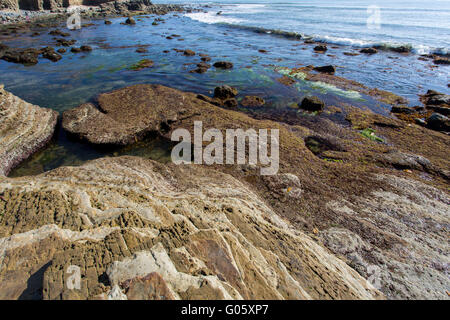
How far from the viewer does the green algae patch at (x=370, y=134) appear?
9.38 m

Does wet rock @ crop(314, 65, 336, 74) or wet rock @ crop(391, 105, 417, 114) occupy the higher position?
wet rock @ crop(314, 65, 336, 74)

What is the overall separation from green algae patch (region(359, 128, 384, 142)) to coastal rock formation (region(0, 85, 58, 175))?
1386cm

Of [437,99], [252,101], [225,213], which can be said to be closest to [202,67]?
[252,101]

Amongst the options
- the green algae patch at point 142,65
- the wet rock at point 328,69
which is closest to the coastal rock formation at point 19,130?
the green algae patch at point 142,65

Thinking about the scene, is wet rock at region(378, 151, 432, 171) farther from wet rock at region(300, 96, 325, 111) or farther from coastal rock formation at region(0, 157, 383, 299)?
coastal rock formation at region(0, 157, 383, 299)

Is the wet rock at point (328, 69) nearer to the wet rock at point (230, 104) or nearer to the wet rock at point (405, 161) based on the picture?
the wet rock at point (230, 104)

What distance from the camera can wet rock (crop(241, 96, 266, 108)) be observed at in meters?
12.5

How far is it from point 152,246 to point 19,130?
8.83 m

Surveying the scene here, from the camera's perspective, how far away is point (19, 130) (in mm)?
8266

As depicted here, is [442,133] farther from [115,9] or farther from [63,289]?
[115,9]

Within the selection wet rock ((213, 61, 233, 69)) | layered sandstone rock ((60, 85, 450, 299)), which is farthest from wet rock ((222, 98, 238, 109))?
wet rock ((213, 61, 233, 69))

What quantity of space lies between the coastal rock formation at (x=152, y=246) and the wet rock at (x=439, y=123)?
10673 millimetres

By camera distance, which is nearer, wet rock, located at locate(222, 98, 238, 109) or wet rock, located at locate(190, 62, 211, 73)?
wet rock, located at locate(222, 98, 238, 109)

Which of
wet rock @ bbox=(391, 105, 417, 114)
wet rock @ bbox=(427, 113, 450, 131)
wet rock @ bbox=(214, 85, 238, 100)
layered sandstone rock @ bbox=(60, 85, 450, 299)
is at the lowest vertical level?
layered sandstone rock @ bbox=(60, 85, 450, 299)
